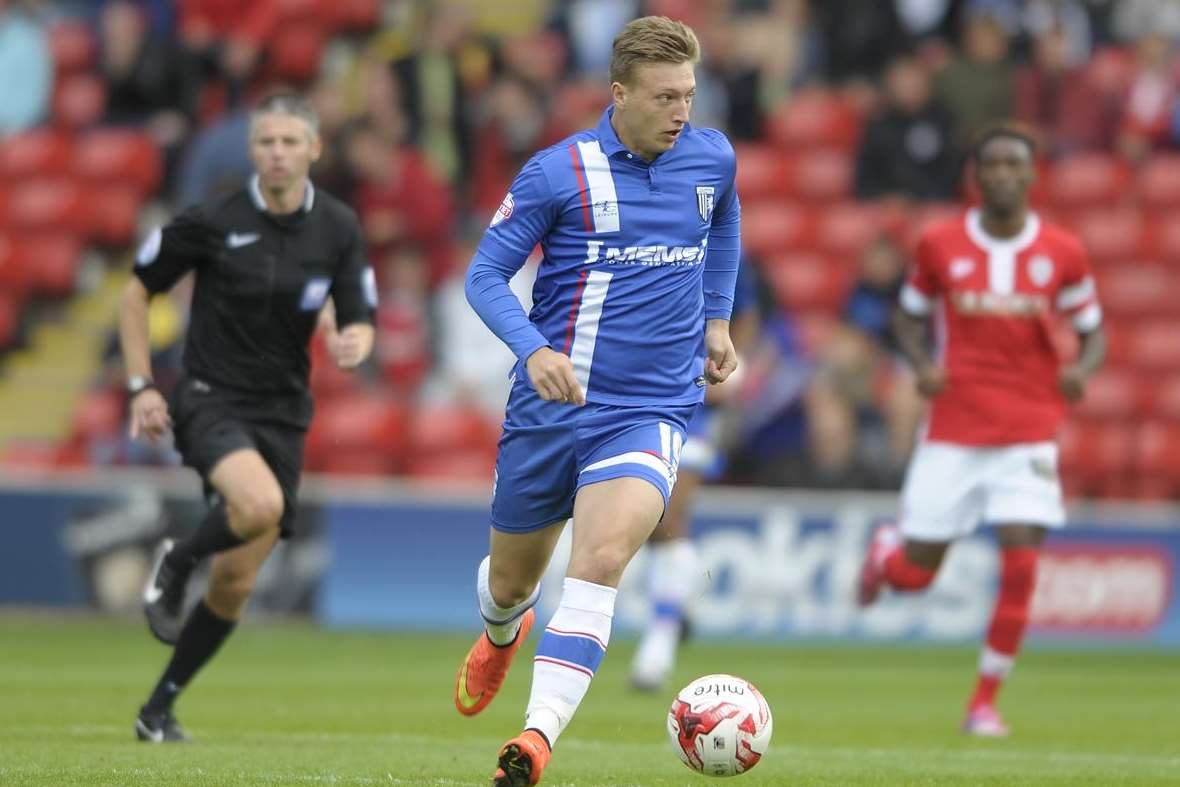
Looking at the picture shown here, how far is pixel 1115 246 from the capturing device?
741 inches

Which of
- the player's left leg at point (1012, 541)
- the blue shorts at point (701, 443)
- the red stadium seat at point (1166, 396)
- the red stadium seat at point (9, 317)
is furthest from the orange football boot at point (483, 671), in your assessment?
A: the red stadium seat at point (9, 317)

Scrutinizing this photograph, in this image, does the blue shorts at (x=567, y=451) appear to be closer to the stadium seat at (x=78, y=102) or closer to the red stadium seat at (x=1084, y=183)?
the red stadium seat at (x=1084, y=183)

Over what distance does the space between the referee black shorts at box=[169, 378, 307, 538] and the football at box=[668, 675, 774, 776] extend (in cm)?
243

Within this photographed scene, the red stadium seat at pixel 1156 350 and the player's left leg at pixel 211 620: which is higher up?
the red stadium seat at pixel 1156 350

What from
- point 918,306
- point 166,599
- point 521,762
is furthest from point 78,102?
point 521,762

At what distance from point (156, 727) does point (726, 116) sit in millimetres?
12166

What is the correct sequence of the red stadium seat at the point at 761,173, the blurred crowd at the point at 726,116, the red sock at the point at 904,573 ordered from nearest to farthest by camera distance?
the red sock at the point at 904,573
the blurred crowd at the point at 726,116
the red stadium seat at the point at 761,173

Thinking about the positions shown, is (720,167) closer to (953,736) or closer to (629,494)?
(629,494)

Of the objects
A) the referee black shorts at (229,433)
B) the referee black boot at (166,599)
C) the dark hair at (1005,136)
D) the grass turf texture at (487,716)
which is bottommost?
the grass turf texture at (487,716)

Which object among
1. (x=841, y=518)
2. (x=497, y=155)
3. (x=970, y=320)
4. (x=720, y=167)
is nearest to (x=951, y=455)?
(x=970, y=320)

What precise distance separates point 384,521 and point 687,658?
2.91m

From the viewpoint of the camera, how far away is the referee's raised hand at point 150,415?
323 inches

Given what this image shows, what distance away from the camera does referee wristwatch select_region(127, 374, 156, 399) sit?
8.36 m

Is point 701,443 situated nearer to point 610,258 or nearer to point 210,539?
point 210,539
